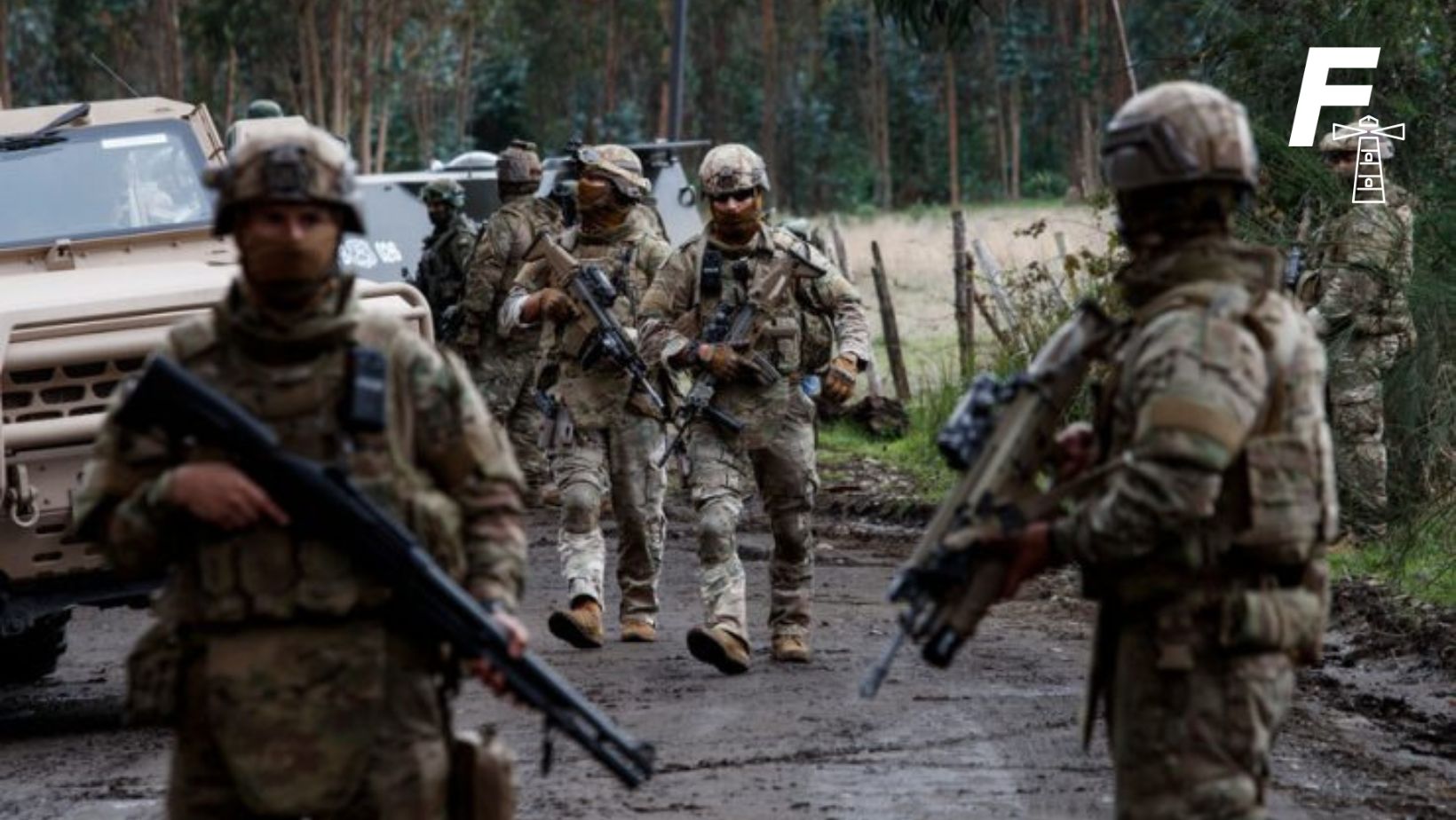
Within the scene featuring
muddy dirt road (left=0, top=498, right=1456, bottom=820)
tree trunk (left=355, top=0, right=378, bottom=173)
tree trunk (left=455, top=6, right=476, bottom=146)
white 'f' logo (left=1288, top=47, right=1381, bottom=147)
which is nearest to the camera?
muddy dirt road (left=0, top=498, right=1456, bottom=820)

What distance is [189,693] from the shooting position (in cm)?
523

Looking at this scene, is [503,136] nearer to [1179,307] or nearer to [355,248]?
[355,248]

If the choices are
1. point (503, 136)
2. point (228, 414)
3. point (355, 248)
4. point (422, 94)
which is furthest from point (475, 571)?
point (503, 136)

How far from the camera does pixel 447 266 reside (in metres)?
19.0

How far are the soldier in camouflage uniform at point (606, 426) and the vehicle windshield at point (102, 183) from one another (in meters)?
1.54

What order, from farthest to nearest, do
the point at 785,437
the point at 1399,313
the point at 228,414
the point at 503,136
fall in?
1. the point at 503,136
2. the point at 1399,313
3. the point at 785,437
4. the point at 228,414

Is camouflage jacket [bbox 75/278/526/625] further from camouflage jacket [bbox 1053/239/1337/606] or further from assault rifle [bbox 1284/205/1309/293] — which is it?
assault rifle [bbox 1284/205/1309/293]

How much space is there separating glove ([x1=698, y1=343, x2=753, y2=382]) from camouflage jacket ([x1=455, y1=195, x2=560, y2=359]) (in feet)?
17.3

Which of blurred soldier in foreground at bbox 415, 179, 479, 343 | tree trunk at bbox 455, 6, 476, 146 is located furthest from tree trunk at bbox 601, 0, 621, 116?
blurred soldier in foreground at bbox 415, 179, 479, 343

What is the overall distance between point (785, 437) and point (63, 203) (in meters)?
3.29

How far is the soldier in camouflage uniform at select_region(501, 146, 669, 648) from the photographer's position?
39.6ft

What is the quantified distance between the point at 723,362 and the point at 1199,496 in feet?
19.3

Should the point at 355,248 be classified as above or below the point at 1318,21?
below

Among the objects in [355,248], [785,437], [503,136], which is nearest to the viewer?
[785,437]
